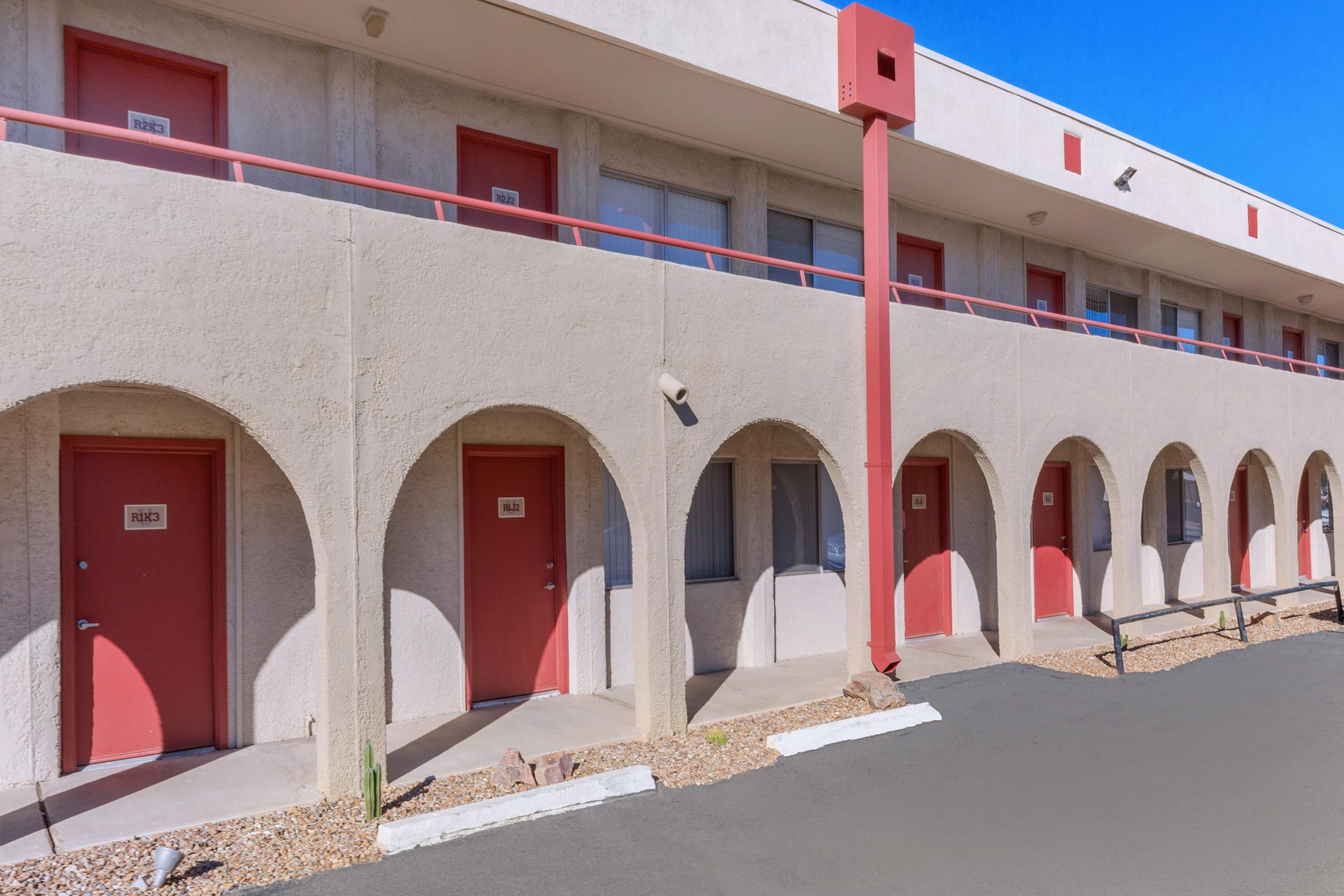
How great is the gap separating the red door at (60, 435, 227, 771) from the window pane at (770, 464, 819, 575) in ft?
20.9

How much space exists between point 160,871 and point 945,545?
10618 mm

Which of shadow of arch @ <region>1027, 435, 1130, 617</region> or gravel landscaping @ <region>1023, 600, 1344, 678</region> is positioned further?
shadow of arch @ <region>1027, 435, 1130, 617</region>

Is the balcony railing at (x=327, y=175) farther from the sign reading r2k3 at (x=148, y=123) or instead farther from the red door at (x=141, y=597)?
the red door at (x=141, y=597)

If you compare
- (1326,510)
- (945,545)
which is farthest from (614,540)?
(1326,510)

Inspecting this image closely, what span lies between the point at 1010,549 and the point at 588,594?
17.4 feet

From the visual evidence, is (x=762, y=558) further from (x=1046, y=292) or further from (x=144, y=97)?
(x=1046, y=292)

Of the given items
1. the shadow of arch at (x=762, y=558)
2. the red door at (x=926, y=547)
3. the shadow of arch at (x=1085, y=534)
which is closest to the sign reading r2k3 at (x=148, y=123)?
the shadow of arch at (x=762, y=558)

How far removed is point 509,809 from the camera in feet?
20.2

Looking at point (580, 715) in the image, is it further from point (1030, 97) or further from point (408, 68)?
point (1030, 97)

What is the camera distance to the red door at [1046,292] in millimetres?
15273

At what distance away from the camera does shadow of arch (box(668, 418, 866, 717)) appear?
10.7 metres

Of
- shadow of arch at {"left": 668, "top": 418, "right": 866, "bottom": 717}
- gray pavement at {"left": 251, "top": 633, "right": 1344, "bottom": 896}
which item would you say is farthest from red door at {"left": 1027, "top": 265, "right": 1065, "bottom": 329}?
gray pavement at {"left": 251, "top": 633, "right": 1344, "bottom": 896}

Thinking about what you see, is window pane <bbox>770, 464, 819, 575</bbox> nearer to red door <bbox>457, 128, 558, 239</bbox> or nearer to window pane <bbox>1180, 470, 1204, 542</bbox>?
red door <bbox>457, 128, 558, 239</bbox>

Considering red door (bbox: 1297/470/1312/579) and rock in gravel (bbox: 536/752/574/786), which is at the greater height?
red door (bbox: 1297/470/1312/579)
